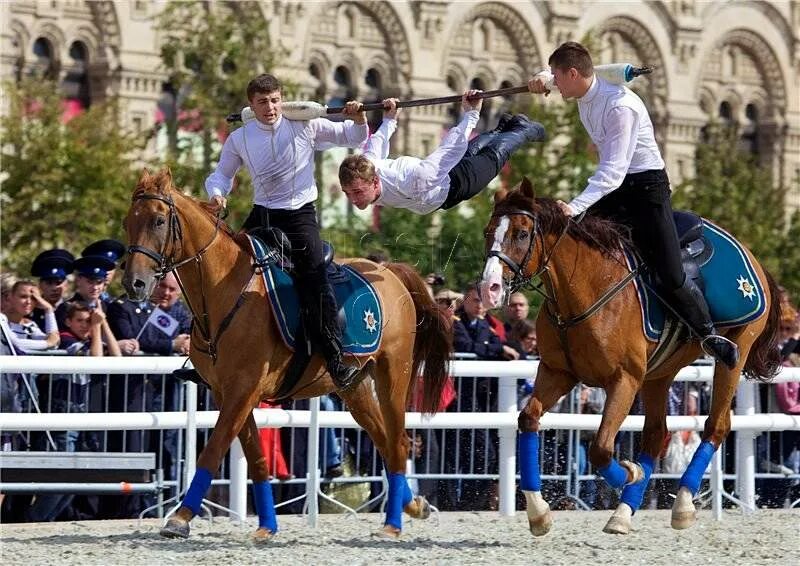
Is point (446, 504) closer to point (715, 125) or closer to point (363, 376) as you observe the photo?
point (363, 376)

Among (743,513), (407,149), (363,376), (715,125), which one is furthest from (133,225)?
(715,125)

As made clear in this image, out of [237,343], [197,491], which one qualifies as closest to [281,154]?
[237,343]

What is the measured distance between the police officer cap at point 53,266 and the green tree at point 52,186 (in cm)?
1800

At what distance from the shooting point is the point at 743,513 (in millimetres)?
15852

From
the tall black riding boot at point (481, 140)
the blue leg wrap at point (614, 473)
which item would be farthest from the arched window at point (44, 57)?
the blue leg wrap at point (614, 473)

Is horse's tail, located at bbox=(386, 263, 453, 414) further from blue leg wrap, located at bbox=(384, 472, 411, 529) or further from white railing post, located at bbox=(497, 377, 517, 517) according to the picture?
white railing post, located at bbox=(497, 377, 517, 517)

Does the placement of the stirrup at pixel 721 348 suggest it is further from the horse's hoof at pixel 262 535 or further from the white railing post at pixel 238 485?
the white railing post at pixel 238 485

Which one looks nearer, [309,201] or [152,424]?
[309,201]

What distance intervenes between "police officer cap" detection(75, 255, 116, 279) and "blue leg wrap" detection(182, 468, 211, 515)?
3.84 m

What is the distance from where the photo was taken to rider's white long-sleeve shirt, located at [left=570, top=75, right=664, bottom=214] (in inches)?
476

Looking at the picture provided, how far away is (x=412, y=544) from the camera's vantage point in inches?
491

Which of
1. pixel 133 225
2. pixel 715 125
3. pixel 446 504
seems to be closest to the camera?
pixel 133 225

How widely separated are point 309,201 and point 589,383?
2203mm

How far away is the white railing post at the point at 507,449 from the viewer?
15281 millimetres
